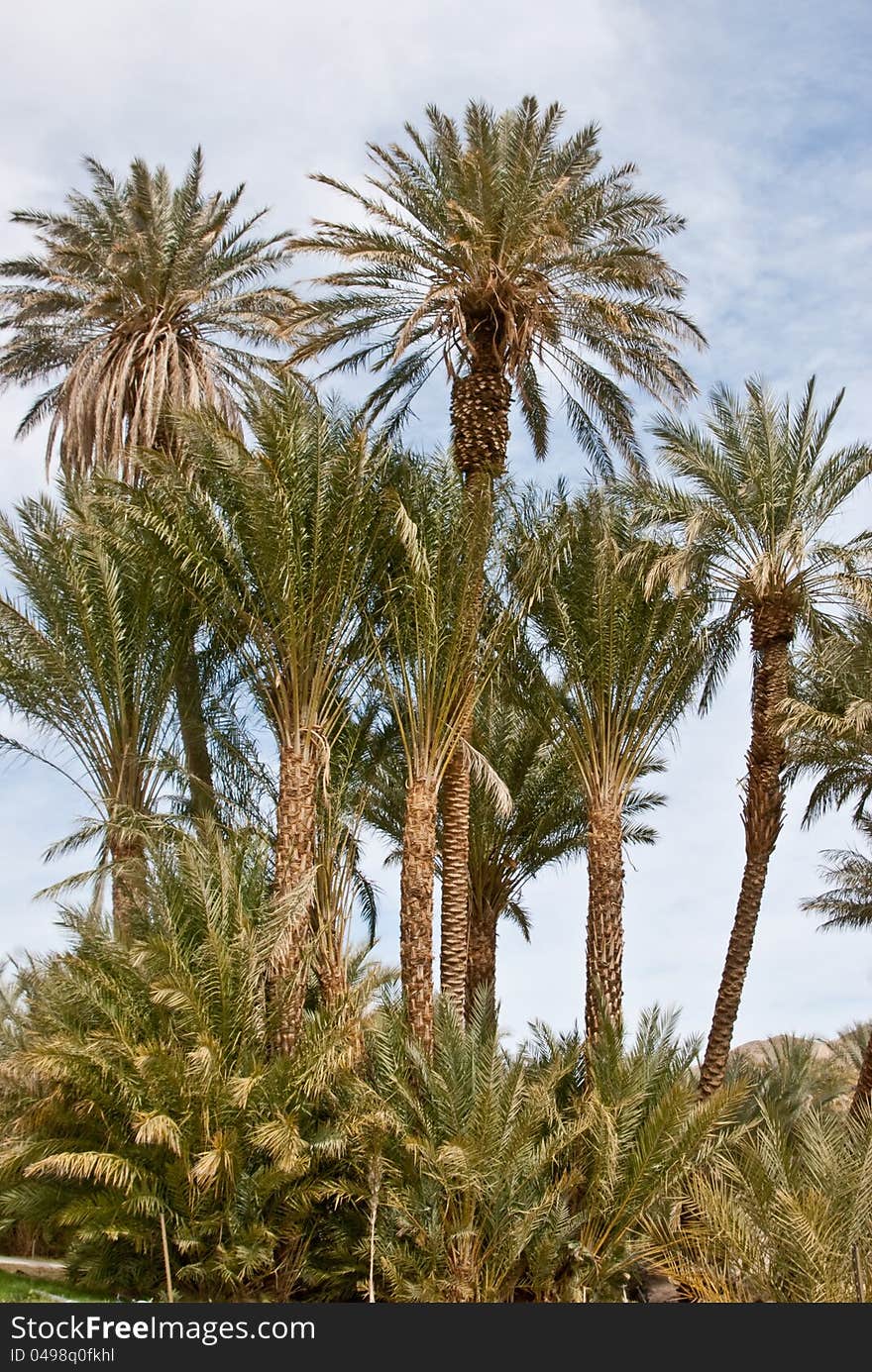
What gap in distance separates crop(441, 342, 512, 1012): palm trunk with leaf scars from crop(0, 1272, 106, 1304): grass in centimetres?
567

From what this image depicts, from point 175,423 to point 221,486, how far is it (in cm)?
164

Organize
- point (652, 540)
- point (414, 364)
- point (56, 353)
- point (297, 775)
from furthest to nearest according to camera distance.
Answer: point (56, 353) → point (414, 364) → point (652, 540) → point (297, 775)

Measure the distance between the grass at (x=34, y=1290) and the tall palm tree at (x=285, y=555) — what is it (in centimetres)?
471

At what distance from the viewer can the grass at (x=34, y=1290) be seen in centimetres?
1481

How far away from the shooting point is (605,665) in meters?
19.5

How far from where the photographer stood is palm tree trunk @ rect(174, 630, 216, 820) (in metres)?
19.8

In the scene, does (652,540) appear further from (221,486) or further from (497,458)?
(221,486)

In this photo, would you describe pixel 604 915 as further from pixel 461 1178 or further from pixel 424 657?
pixel 461 1178

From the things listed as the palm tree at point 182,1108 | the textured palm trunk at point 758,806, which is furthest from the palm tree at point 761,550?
the palm tree at point 182,1108

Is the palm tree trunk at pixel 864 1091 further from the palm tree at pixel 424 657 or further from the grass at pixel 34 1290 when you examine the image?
the grass at pixel 34 1290

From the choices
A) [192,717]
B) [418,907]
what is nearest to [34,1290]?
[418,907]

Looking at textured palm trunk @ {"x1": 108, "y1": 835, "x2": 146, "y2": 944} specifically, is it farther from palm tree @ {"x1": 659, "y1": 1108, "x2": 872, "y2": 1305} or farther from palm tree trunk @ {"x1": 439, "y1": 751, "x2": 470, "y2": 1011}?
palm tree @ {"x1": 659, "y1": 1108, "x2": 872, "y2": 1305}

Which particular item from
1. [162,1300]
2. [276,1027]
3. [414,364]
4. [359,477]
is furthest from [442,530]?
[162,1300]

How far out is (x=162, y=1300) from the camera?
15.0 m
